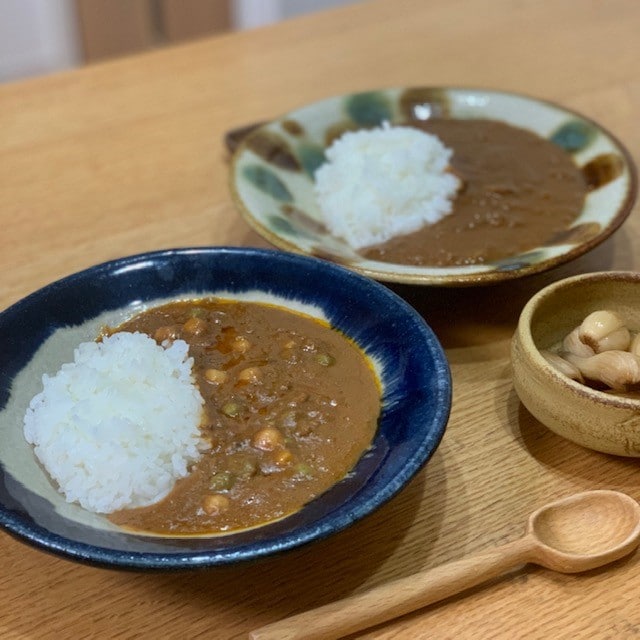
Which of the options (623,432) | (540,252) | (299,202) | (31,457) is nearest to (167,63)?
(299,202)

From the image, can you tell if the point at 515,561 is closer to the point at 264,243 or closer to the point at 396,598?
the point at 396,598

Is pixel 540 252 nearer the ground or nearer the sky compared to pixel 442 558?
nearer the sky

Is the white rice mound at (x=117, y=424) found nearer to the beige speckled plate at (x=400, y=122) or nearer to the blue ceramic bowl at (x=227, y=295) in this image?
the blue ceramic bowl at (x=227, y=295)

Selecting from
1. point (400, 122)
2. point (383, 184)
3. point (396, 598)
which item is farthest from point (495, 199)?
point (396, 598)

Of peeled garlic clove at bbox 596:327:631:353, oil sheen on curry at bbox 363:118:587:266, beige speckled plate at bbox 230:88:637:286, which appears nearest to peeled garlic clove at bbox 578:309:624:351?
peeled garlic clove at bbox 596:327:631:353

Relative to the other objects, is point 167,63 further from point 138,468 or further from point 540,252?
point 138,468

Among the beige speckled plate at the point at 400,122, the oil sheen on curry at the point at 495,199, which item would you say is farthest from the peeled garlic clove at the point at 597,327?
the oil sheen on curry at the point at 495,199

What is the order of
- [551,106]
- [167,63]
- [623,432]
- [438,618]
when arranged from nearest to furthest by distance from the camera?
1. [438,618]
2. [623,432]
3. [551,106]
4. [167,63]
